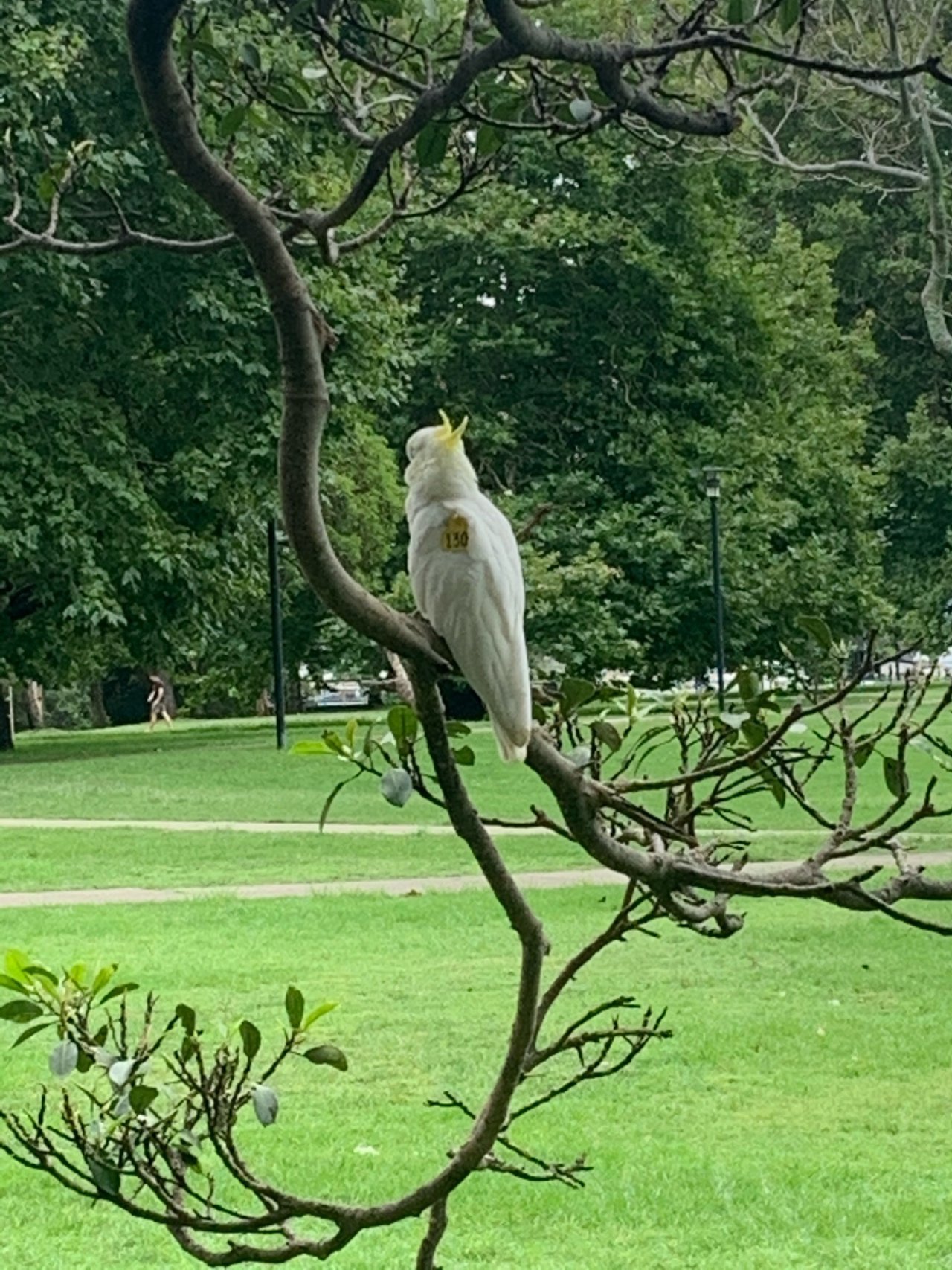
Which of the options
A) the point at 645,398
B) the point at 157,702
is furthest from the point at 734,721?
the point at 157,702

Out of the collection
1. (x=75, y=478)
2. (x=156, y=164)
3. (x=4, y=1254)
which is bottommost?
(x=4, y=1254)

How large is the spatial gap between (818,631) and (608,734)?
24 cm

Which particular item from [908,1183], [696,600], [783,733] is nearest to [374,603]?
[783,733]

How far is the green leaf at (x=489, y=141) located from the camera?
1868 millimetres

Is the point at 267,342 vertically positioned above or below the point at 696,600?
above

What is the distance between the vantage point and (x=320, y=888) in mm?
9234

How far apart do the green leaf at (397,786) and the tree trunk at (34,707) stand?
1333 inches

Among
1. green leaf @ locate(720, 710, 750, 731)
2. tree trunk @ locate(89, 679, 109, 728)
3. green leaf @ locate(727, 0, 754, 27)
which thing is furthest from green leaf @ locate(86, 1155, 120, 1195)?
tree trunk @ locate(89, 679, 109, 728)

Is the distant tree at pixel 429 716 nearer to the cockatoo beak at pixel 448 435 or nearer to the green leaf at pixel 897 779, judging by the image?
the green leaf at pixel 897 779

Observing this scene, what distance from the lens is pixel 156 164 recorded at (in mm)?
15711

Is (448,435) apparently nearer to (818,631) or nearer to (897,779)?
(818,631)

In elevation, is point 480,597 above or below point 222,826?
above

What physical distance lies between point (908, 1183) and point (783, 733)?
3.29m

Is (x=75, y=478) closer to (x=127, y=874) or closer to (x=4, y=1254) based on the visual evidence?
(x=127, y=874)
